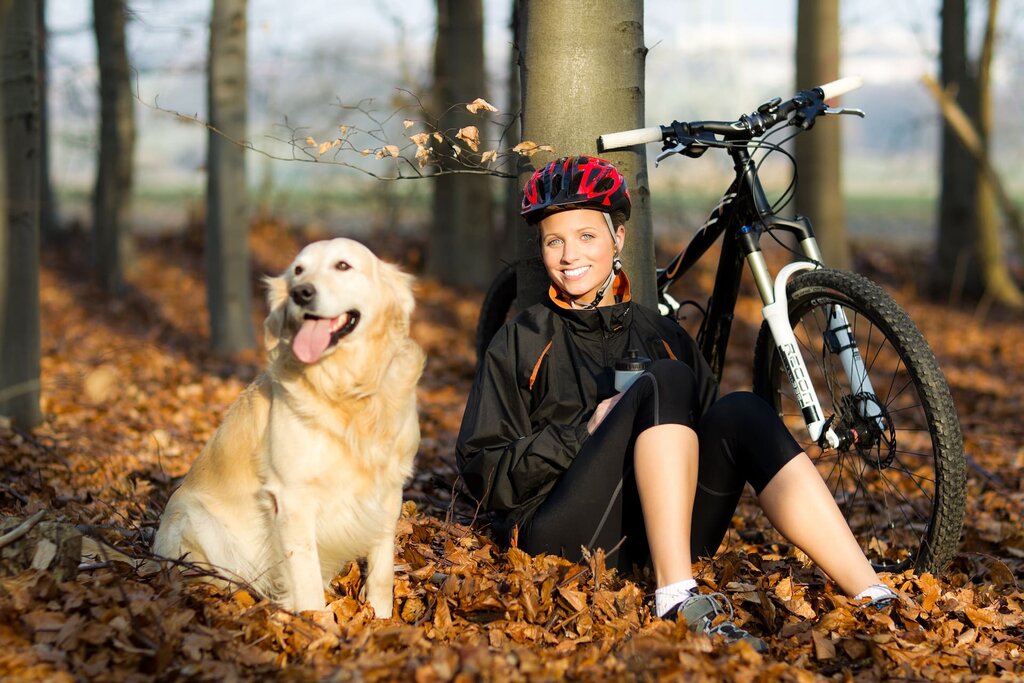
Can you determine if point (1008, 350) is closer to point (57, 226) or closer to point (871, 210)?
point (57, 226)

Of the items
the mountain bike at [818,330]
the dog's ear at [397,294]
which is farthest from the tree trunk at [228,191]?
the dog's ear at [397,294]

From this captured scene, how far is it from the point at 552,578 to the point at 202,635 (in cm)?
121

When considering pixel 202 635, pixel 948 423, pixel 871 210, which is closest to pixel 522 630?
pixel 202 635

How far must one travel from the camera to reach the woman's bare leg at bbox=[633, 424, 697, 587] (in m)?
3.29

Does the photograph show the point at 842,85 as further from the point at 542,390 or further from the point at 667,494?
the point at 667,494

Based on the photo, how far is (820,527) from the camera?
3365 mm

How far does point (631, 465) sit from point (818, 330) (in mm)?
1188

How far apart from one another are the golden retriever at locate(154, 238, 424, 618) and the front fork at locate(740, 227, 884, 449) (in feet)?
4.90

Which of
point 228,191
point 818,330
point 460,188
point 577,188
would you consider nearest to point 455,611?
point 577,188

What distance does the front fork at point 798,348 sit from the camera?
3779mm

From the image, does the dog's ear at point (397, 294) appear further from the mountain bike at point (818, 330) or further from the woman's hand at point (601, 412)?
the mountain bike at point (818, 330)

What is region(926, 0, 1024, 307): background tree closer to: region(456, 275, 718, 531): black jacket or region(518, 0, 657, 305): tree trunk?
region(518, 0, 657, 305): tree trunk

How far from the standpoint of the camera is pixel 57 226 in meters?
17.3

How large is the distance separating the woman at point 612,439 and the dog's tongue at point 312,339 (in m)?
→ 0.85
